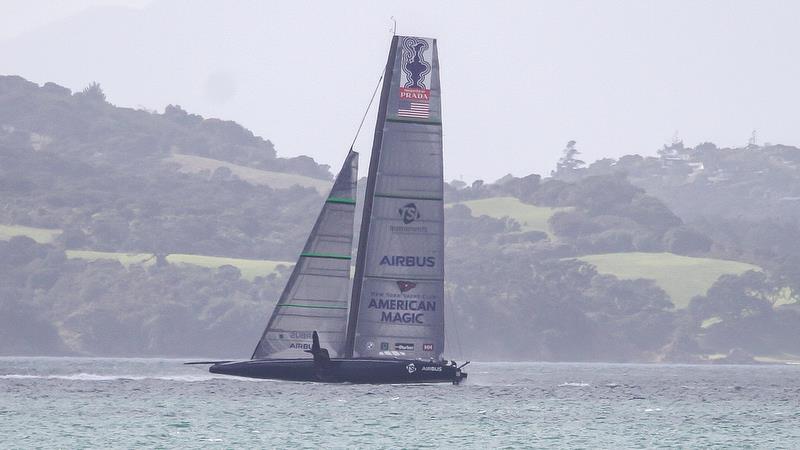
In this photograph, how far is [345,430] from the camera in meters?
57.6

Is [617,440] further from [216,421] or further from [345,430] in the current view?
[216,421]

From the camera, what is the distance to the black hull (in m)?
65.1

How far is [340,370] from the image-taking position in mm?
65250

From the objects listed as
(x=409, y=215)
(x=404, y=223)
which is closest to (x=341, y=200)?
(x=404, y=223)

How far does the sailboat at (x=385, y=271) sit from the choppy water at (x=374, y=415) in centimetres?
180

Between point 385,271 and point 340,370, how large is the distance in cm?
407

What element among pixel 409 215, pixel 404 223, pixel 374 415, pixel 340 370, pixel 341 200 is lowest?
pixel 374 415

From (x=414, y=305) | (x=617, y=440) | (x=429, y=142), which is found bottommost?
(x=617, y=440)

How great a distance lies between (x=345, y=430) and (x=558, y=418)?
10934 mm

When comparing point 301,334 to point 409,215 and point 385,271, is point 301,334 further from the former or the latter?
point 409,215

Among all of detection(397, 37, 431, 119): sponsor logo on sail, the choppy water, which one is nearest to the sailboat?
detection(397, 37, 431, 119): sponsor logo on sail

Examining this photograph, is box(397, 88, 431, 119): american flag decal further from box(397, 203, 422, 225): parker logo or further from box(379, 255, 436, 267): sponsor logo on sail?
box(379, 255, 436, 267): sponsor logo on sail

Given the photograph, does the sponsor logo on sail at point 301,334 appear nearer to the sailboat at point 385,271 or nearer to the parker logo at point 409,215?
the sailboat at point 385,271

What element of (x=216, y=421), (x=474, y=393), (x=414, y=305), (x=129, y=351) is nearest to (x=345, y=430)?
(x=216, y=421)
